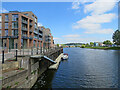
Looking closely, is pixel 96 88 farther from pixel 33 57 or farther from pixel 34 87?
pixel 33 57

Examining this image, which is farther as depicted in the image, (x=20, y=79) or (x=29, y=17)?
(x=29, y=17)

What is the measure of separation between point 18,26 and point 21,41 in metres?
6.87

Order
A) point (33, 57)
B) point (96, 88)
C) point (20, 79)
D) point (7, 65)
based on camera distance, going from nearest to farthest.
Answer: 1. point (20, 79)
2. point (7, 65)
3. point (96, 88)
4. point (33, 57)

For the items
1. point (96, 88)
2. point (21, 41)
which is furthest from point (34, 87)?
point (21, 41)

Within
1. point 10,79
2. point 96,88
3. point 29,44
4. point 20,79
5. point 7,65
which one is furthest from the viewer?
point 29,44

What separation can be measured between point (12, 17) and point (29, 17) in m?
9.07

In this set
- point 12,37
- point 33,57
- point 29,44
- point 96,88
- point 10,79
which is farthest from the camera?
point 29,44

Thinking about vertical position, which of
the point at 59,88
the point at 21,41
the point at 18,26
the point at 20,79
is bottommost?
the point at 59,88

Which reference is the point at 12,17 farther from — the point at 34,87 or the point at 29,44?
the point at 34,87

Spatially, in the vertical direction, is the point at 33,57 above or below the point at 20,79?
above

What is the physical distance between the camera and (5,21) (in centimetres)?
3838

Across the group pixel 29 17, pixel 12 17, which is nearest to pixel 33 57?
pixel 12 17

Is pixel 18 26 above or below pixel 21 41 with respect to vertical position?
above

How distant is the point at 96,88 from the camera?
33.9 feet
